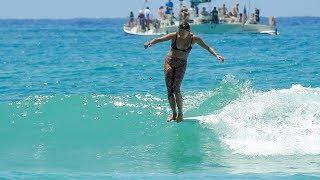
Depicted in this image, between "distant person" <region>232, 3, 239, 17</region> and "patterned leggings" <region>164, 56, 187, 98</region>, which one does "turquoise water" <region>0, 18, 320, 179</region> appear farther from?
"distant person" <region>232, 3, 239, 17</region>

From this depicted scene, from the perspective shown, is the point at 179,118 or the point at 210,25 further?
the point at 210,25

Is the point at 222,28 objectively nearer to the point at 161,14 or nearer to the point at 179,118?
the point at 161,14

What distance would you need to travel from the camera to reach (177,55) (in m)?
10.7

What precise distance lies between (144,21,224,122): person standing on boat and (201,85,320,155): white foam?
26.5 inches

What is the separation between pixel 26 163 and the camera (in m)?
8.87

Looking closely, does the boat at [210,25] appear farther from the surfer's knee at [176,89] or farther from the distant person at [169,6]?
the surfer's knee at [176,89]

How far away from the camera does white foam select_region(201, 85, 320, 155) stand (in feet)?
31.0

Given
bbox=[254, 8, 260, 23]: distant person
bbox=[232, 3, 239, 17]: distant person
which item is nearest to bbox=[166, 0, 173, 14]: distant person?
bbox=[232, 3, 239, 17]: distant person

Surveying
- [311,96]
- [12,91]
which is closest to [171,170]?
[311,96]

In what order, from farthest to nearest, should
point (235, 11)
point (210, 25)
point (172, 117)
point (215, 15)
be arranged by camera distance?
point (235, 11), point (210, 25), point (215, 15), point (172, 117)

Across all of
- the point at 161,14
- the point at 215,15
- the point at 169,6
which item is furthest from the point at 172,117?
the point at 161,14

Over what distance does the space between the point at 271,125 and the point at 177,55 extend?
5.51 ft

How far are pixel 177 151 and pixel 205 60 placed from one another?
1817 centimetres

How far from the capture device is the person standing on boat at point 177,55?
10.4m
